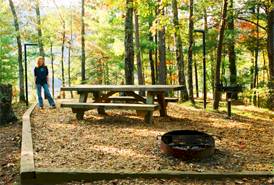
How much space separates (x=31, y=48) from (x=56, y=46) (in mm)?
4473

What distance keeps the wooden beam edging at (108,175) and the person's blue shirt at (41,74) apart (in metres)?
7.30

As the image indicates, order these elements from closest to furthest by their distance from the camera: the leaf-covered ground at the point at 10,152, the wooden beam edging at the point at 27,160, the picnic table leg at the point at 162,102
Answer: the wooden beam edging at the point at 27,160 < the leaf-covered ground at the point at 10,152 < the picnic table leg at the point at 162,102

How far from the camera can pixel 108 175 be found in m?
5.18

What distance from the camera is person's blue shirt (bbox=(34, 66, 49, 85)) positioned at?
474 inches

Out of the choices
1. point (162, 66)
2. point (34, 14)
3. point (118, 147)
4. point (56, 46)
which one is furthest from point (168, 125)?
point (56, 46)

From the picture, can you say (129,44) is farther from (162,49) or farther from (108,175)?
(108,175)

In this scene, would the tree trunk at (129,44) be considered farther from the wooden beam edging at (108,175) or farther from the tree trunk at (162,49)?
the wooden beam edging at (108,175)

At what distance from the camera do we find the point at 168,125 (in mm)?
8891

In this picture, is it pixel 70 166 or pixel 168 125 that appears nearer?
pixel 70 166

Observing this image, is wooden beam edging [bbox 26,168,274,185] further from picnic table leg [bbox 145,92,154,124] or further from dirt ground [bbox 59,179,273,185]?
picnic table leg [bbox 145,92,154,124]

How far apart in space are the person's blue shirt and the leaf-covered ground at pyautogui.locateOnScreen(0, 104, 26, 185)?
2416mm

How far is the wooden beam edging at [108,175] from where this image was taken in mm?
5078

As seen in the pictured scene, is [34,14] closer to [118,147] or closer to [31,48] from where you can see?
[31,48]

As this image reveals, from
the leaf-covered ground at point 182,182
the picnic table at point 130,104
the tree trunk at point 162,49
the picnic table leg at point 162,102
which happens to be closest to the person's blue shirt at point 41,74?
the picnic table at point 130,104
